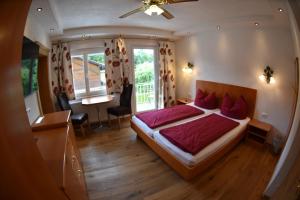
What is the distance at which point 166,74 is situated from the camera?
550cm

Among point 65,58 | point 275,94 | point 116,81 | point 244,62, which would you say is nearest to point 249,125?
point 275,94

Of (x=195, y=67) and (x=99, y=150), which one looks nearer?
(x=99, y=150)

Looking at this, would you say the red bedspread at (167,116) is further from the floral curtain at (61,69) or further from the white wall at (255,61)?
the floral curtain at (61,69)

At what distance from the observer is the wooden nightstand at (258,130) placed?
3191 mm

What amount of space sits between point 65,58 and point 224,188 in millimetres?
4467

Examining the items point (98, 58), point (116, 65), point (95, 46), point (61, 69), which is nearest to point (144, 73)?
Result: point (116, 65)

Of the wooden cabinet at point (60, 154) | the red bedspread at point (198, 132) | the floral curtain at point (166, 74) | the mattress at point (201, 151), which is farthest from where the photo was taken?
the floral curtain at point (166, 74)

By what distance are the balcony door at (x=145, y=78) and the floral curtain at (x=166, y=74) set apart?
21 cm

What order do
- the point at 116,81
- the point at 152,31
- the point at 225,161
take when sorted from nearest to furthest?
the point at 225,161
the point at 152,31
the point at 116,81

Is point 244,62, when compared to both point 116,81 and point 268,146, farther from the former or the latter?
point 116,81

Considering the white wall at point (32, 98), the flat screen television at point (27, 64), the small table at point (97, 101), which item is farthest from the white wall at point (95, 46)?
the flat screen television at point (27, 64)

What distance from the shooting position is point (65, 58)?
418 centimetres

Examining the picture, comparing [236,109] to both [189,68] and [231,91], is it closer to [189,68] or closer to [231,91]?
[231,91]

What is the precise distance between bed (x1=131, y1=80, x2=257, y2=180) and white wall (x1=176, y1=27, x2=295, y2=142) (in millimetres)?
187
